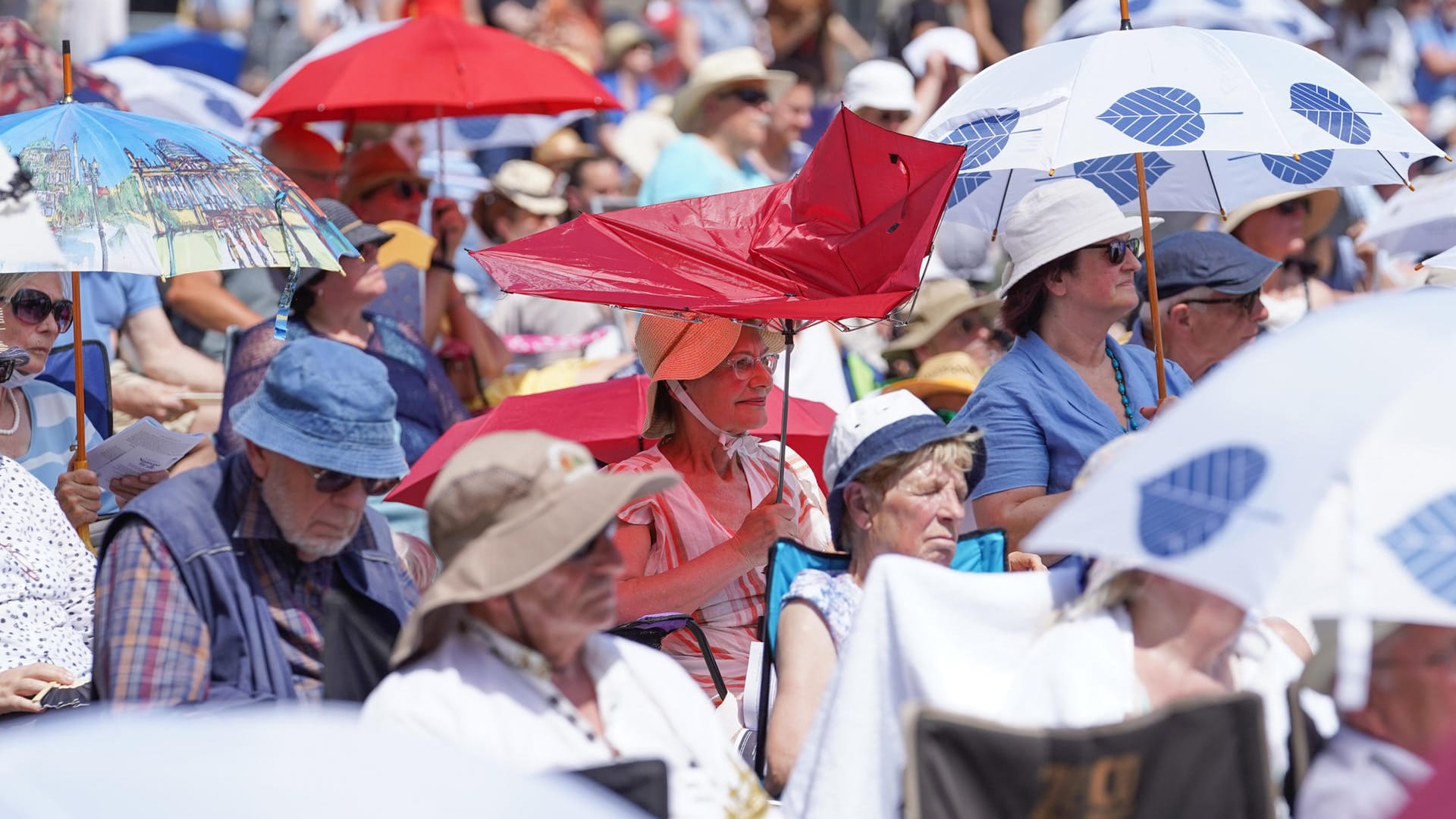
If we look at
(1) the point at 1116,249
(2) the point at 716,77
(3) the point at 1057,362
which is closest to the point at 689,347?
(3) the point at 1057,362

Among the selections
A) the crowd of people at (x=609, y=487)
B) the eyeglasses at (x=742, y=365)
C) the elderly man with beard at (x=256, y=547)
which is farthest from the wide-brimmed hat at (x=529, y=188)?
the elderly man with beard at (x=256, y=547)

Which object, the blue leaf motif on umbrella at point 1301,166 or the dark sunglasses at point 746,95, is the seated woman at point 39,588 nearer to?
the blue leaf motif on umbrella at point 1301,166

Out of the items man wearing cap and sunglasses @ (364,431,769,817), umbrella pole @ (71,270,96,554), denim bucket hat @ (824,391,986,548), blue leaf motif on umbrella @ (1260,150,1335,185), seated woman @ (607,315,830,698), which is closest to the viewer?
man wearing cap and sunglasses @ (364,431,769,817)

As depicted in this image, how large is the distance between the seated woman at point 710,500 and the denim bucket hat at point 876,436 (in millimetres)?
349

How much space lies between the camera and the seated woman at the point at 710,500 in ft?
13.7

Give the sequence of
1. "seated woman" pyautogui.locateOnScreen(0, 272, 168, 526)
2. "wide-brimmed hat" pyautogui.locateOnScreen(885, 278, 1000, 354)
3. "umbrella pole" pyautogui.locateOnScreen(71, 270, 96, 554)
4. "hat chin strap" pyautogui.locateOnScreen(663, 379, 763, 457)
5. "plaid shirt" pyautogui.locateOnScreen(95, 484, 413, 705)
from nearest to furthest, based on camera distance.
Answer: "plaid shirt" pyautogui.locateOnScreen(95, 484, 413, 705), "seated woman" pyautogui.locateOnScreen(0, 272, 168, 526), "umbrella pole" pyautogui.locateOnScreen(71, 270, 96, 554), "hat chin strap" pyautogui.locateOnScreen(663, 379, 763, 457), "wide-brimmed hat" pyautogui.locateOnScreen(885, 278, 1000, 354)

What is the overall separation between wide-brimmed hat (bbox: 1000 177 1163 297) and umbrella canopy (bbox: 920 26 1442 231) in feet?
0.43

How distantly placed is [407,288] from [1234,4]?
4.56 meters

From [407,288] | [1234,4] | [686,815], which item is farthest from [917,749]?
[1234,4]

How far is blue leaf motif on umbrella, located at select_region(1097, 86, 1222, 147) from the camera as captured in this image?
4.17 meters

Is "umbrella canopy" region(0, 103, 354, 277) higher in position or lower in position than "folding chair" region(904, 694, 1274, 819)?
higher

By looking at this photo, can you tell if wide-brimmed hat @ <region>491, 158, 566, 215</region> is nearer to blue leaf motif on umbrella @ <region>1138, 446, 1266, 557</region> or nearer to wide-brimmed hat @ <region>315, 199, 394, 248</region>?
wide-brimmed hat @ <region>315, 199, 394, 248</region>

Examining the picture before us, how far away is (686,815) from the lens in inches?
116

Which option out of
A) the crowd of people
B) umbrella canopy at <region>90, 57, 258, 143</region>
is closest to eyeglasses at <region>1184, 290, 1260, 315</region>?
the crowd of people
